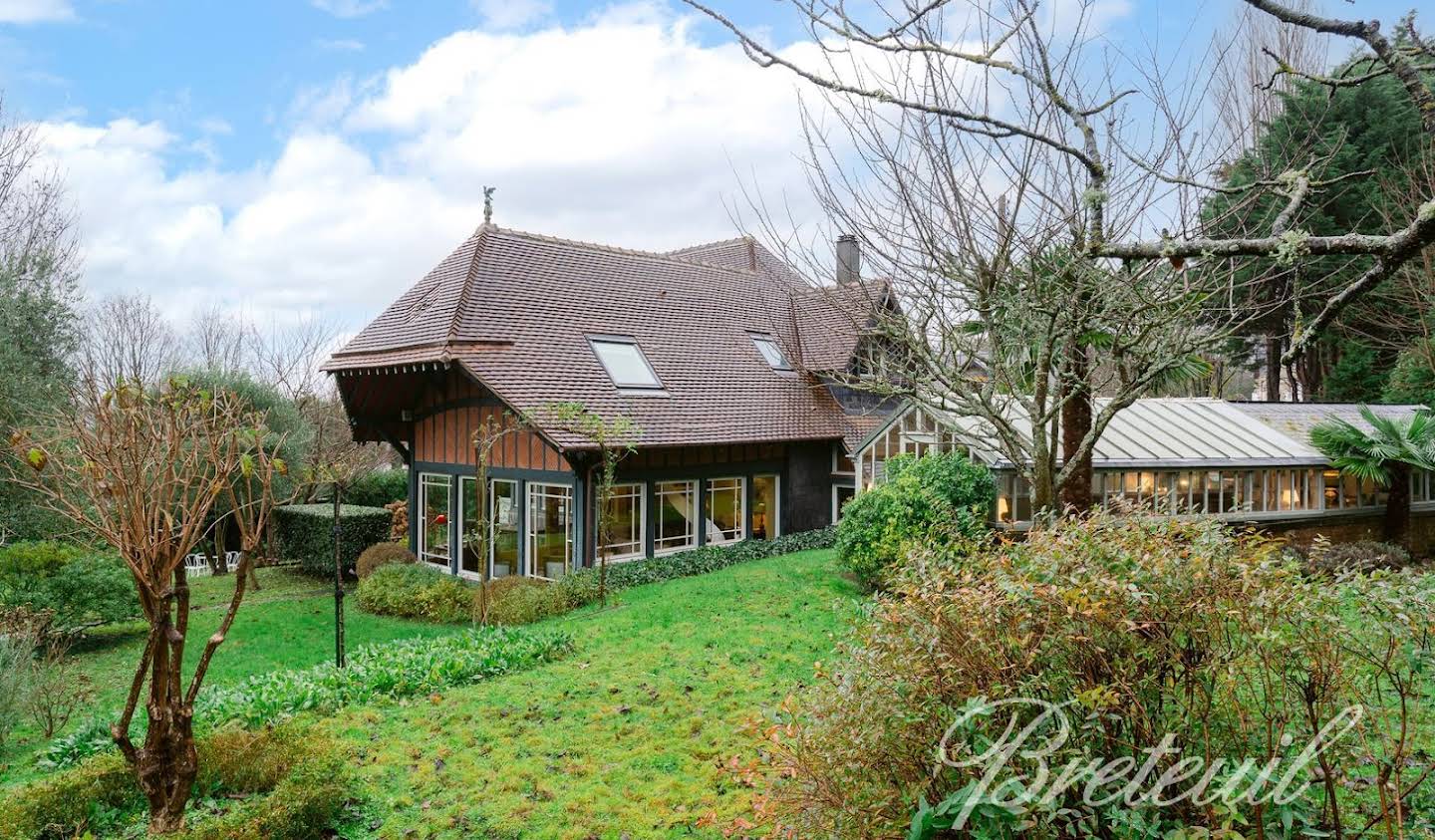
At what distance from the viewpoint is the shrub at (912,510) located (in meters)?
10.4

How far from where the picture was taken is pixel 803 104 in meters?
7.64

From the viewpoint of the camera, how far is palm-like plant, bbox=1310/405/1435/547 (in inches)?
481

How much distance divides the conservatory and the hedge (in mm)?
10905

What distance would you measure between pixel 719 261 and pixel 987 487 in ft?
46.4

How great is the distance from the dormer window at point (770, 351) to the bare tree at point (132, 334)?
15.7 metres

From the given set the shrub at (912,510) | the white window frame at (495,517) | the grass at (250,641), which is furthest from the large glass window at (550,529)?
the shrub at (912,510)

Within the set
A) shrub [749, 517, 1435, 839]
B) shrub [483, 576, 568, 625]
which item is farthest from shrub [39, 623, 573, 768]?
shrub [749, 517, 1435, 839]

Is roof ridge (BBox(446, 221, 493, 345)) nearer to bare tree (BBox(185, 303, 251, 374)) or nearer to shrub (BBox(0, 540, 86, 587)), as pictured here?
shrub (BBox(0, 540, 86, 587))

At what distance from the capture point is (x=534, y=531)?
14.4m

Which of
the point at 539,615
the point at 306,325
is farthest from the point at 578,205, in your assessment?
the point at 539,615

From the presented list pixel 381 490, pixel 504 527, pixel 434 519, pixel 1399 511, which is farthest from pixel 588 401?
pixel 1399 511

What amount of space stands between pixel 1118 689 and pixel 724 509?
1305cm

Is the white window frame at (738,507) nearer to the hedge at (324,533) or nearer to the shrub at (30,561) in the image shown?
the hedge at (324,533)

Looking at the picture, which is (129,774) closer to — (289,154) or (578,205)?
(289,154)
